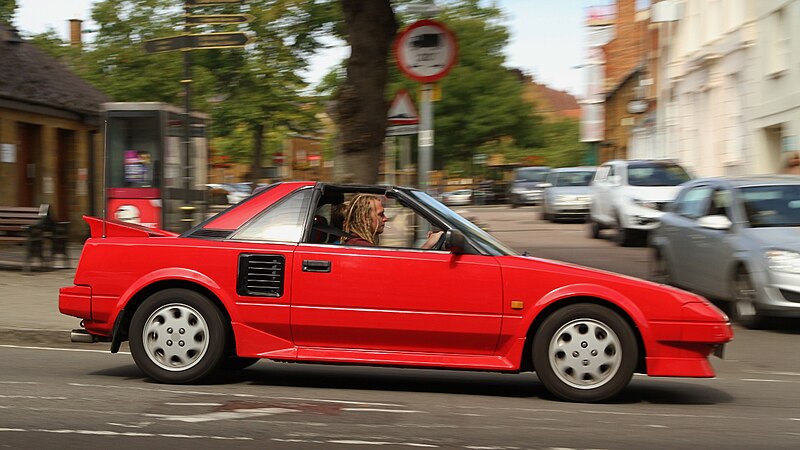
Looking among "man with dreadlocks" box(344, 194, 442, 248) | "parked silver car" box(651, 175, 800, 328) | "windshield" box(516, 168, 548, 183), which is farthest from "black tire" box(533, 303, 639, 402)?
"windshield" box(516, 168, 548, 183)

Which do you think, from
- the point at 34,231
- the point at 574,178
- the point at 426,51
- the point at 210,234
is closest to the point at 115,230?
the point at 210,234

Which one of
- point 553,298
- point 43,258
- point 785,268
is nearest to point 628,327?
point 553,298

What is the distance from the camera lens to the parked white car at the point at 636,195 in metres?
22.6

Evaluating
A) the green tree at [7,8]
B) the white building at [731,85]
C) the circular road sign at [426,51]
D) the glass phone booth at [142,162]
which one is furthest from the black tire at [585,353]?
the green tree at [7,8]

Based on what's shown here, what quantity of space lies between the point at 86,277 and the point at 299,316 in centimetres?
152

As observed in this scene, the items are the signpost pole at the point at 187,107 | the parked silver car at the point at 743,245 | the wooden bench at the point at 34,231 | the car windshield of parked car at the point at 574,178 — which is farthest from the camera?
the car windshield of parked car at the point at 574,178

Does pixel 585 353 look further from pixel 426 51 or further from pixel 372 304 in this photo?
pixel 426 51

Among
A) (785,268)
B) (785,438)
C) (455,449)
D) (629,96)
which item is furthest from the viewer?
(629,96)

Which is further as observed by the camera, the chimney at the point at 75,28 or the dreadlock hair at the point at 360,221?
the chimney at the point at 75,28

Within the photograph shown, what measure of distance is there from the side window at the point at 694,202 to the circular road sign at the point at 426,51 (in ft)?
14.1

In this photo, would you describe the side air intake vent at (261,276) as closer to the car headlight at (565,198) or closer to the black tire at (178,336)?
the black tire at (178,336)

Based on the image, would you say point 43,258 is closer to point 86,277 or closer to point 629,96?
point 86,277

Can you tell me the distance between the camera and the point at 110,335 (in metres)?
7.91

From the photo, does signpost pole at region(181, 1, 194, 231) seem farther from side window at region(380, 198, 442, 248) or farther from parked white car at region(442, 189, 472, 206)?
parked white car at region(442, 189, 472, 206)
